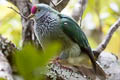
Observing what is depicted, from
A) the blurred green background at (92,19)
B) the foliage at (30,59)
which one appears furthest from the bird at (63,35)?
the foliage at (30,59)

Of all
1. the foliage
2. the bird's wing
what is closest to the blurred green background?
the bird's wing

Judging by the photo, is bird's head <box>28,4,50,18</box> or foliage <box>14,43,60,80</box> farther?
bird's head <box>28,4,50,18</box>

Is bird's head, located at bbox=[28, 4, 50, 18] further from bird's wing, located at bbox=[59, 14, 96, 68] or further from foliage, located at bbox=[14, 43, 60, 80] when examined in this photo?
foliage, located at bbox=[14, 43, 60, 80]

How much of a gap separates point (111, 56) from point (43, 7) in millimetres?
741

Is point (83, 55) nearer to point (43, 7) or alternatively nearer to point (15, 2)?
point (43, 7)

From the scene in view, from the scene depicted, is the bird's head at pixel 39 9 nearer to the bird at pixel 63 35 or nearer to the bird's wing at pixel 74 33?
the bird at pixel 63 35

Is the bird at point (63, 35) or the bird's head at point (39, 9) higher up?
the bird's head at point (39, 9)

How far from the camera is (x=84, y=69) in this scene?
1592 mm

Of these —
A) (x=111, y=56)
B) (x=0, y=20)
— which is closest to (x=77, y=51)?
(x=111, y=56)

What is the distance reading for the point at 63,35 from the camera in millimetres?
1575

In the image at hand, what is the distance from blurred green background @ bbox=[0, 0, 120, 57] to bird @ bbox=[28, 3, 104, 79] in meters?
0.97

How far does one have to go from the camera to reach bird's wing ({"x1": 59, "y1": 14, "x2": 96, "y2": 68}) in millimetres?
1598

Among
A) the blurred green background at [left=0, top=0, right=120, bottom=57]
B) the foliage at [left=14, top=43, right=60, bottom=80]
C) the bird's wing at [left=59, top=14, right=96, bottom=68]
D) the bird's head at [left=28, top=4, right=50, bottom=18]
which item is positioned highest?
the foliage at [left=14, top=43, right=60, bottom=80]

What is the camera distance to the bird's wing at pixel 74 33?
5.24 feet
